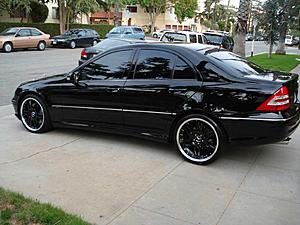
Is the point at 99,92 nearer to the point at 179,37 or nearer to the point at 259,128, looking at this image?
the point at 259,128

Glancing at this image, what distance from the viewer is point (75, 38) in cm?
2881

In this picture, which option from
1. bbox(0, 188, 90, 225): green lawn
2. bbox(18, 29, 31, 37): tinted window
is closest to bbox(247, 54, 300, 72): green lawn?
bbox(18, 29, 31, 37): tinted window

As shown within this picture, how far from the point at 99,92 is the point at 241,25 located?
37.9ft

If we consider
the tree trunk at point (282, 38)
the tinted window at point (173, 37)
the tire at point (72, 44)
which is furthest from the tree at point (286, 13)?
the tire at point (72, 44)

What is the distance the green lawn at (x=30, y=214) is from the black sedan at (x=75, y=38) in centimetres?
2556

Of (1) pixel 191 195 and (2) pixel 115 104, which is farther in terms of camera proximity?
(2) pixel 115 104

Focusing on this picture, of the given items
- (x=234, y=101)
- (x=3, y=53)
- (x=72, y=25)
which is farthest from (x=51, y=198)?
(x=72, y=25)

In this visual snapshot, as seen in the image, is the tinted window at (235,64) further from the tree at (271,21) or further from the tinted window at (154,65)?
the tree at (271,21)

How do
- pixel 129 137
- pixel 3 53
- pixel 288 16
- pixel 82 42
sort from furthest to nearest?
1. pixel 82 42
2. pixel 288 16
3. pixel 3 53
4. pixel 129 137

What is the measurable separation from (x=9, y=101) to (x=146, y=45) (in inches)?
188

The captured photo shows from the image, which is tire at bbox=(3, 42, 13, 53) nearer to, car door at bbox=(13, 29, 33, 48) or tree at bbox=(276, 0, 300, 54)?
car door at bbox=(13, 29, 33, 48)

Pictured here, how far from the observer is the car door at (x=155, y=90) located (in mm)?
5180

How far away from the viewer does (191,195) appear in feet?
13.6

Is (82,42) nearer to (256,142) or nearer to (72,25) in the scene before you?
(72,25)
